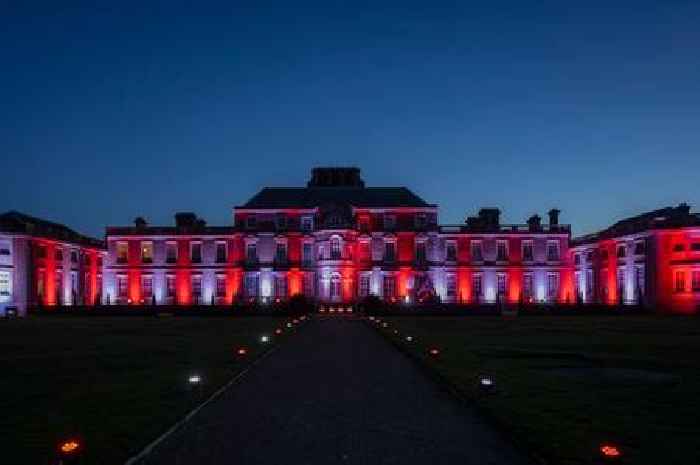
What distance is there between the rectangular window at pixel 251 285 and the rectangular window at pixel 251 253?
67.1 inches

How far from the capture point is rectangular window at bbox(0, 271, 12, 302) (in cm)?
6494

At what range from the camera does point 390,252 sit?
3174 inches

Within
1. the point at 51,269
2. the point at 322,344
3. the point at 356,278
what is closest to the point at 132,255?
the point at 51,269

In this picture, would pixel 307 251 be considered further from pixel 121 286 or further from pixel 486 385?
pixel 486 385

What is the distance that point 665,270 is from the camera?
64625mm

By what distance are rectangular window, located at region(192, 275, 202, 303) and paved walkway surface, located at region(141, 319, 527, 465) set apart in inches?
2586

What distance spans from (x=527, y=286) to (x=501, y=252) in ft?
15.2

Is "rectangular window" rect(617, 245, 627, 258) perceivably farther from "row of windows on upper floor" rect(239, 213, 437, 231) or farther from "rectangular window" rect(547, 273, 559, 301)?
"row of windows on upper floor" rect(239, 213, 437, 231)

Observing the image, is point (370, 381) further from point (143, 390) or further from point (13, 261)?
point (13, 261)

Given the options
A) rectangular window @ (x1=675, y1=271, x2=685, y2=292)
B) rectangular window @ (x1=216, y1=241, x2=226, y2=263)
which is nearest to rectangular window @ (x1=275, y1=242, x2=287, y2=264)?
rectangular window @ (x1=216, y1=241, x2=226, y2=263)

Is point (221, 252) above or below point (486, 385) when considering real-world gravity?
above

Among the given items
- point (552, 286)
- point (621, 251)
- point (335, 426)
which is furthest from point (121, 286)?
point (335, 426)

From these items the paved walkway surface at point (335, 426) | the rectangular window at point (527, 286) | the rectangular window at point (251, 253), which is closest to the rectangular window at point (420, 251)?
the rectangular window at point (527, 286)

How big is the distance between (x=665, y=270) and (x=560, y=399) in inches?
2204
